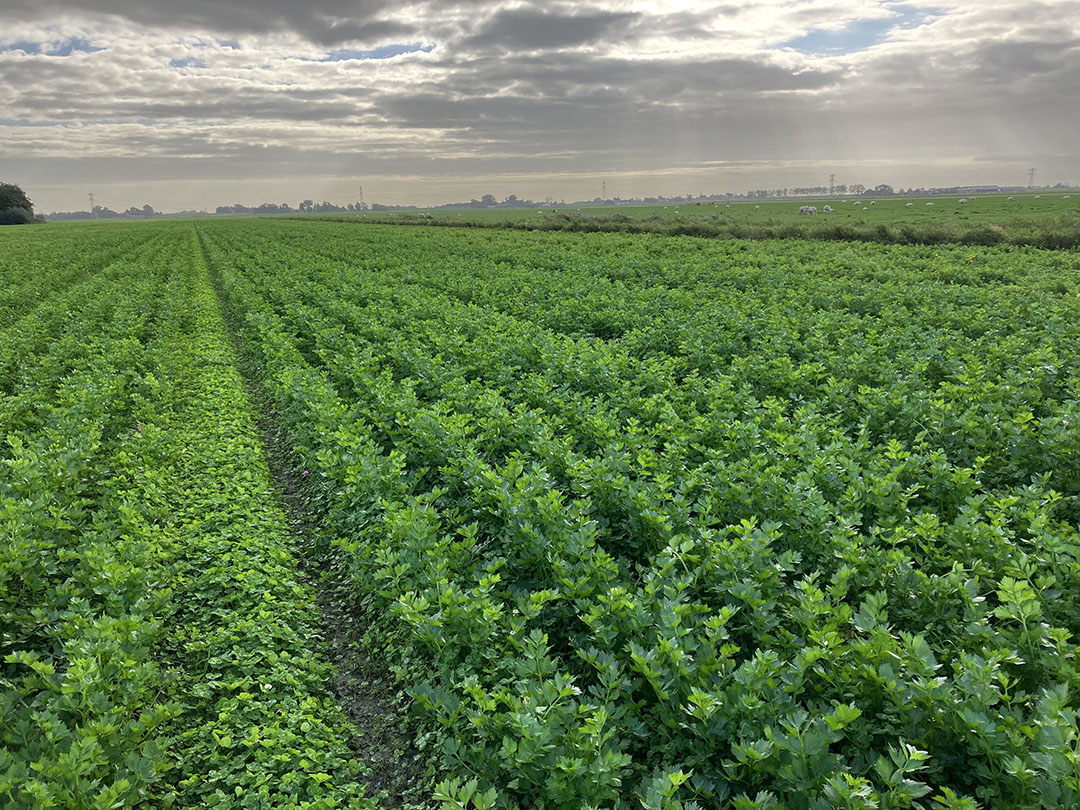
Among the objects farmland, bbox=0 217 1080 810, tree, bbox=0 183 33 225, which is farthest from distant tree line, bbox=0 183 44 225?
farmland, bbox=0 217 1080 810

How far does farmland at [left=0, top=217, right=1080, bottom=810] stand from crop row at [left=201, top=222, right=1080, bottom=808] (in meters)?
0.04

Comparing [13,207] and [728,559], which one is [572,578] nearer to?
[728,559]

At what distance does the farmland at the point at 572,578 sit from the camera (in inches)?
134

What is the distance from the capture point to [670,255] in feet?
96.8

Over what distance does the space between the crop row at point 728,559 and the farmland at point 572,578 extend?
0.04 metres

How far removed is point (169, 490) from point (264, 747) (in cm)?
507

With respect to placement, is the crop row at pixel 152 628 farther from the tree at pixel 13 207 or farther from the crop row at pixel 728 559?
the tree at pixel 13 207

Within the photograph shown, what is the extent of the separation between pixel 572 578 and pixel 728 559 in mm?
1318

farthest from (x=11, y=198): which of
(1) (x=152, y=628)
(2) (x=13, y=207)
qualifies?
(1) (x=152, y=628)

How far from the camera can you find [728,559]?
4.57 metres

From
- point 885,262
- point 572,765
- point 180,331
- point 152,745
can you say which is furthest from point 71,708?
point 885,262

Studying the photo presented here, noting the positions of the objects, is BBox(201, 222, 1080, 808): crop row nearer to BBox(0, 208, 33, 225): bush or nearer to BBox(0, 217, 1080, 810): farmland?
BBox(0, 217, 1080, 810): farmland

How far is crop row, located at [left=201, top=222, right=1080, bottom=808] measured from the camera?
3316 millimetres

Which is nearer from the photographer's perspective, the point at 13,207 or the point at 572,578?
the point at 572,578
